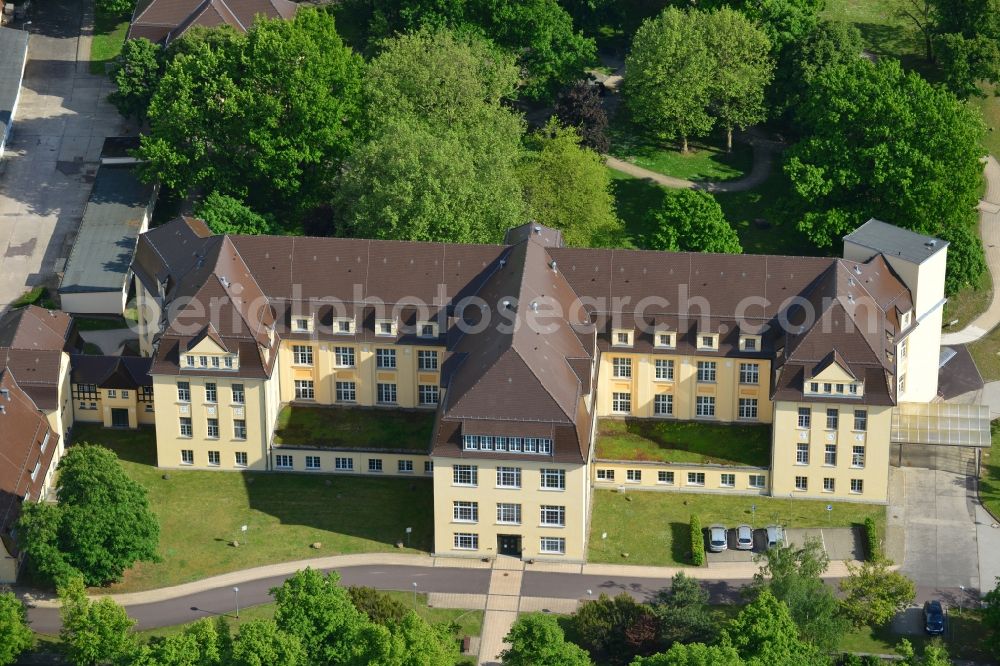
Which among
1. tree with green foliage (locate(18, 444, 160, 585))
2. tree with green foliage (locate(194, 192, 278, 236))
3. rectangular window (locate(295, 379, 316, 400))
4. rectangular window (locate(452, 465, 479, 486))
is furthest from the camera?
tree with green foliage (locate(194, 192, 278, 236))

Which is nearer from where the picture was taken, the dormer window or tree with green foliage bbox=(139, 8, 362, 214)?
the dormer window

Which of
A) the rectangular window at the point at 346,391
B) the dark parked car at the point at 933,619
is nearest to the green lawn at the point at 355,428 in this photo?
the rectangular window at the point at 346,391

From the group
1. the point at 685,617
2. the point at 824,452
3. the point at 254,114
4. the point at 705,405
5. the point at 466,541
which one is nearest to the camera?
the point at 685,617

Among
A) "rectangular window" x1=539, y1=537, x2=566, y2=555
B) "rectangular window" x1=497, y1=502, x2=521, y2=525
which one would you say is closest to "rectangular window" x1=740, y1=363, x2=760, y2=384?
"rectangular window" x1=539, y1=537, x2=566, y2=555

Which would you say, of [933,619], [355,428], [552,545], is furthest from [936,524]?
[355,428]

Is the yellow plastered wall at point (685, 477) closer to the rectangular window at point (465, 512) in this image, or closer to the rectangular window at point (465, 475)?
the rectangular window at point (465, 512)

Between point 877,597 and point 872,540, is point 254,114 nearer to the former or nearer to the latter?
point 872,540

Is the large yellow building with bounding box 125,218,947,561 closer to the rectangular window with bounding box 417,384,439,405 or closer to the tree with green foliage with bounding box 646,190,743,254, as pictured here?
the rectangular window with bounding box 417,384,439,405
